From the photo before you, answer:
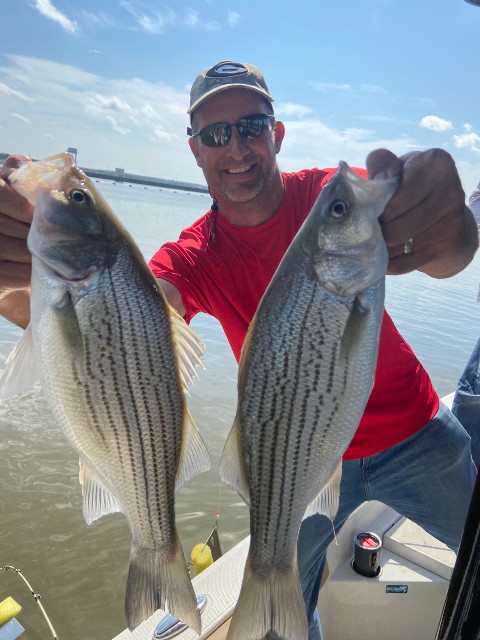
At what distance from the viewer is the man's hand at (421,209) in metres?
1.81

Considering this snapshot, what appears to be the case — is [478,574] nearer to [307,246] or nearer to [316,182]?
[307,246]

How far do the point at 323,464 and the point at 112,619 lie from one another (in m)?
4.22

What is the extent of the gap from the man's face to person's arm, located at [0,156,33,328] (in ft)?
4.86

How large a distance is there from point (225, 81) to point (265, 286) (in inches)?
51.4

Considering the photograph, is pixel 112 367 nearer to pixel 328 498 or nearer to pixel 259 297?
pixel 328 498

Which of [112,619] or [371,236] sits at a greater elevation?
[371,236]

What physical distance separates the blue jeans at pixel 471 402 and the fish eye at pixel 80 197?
374 cm

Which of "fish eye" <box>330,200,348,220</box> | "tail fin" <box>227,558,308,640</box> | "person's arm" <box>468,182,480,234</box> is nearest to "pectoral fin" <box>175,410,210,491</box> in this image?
"tail fin" <box>227,558,308,640</box>

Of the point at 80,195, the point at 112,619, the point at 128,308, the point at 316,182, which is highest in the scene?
the point at 316,182

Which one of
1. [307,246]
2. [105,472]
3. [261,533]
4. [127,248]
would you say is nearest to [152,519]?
[105,472]

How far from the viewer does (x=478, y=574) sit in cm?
139

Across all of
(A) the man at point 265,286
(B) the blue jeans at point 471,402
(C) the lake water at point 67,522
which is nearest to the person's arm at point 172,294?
(A) the man at point 265,286

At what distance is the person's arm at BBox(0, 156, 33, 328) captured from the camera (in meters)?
1.76

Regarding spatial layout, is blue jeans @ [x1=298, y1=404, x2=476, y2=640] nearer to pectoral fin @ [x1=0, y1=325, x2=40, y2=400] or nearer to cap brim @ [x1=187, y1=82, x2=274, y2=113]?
pectoral fin @ [x1=0, y1=325, x2=40, y2=400]
